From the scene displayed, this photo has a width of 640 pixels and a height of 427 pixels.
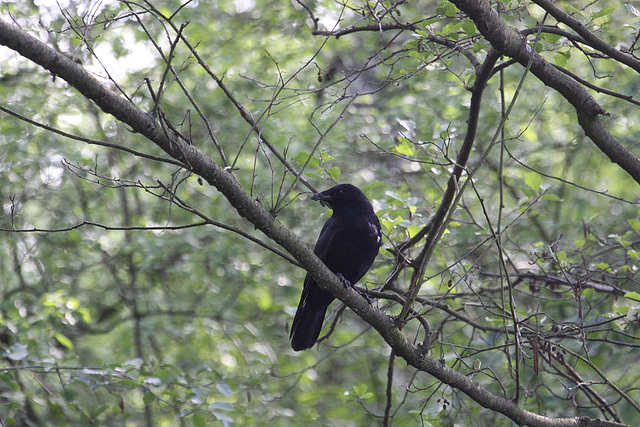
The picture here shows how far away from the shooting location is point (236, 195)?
245 cm

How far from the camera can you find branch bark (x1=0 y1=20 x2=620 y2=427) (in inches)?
78.7

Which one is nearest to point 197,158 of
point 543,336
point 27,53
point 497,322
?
point 27,53

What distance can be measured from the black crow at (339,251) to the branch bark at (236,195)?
1349mm

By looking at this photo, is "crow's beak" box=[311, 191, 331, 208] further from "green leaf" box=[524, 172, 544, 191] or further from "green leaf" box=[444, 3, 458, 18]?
"green leaf" box=[444, 3, 458, 18]

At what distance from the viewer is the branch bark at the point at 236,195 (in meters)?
2.00

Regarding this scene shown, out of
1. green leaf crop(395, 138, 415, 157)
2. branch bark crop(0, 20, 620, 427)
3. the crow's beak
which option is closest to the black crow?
the crow's beak

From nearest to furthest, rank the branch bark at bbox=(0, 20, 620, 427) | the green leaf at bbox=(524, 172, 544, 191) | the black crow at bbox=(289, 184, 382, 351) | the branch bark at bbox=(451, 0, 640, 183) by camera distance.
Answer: the branch bark at bbox=(0, 20, 620, 427) → the branch bark at bbox=(451, 0, 640, 183) → the green leaf at bbox=(524, 172, 544, 191) → the black crow at bbox=(289, 184, 382, 351)

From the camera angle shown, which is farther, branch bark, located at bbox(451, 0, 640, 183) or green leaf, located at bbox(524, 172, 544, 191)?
green leaf, located at bbox(524, 172, 544, 191)

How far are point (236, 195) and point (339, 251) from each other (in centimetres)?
233

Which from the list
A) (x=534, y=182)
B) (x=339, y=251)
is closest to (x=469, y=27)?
(x=534, y=182)

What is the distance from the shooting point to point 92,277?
8.40 metres

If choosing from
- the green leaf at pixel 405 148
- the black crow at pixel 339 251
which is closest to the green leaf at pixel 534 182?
the green leaf at pixel 405 148

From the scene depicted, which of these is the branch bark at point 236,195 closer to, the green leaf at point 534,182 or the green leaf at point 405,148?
the green leaf at point 405,148

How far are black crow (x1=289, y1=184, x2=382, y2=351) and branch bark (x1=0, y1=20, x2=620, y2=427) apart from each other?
1.35m
